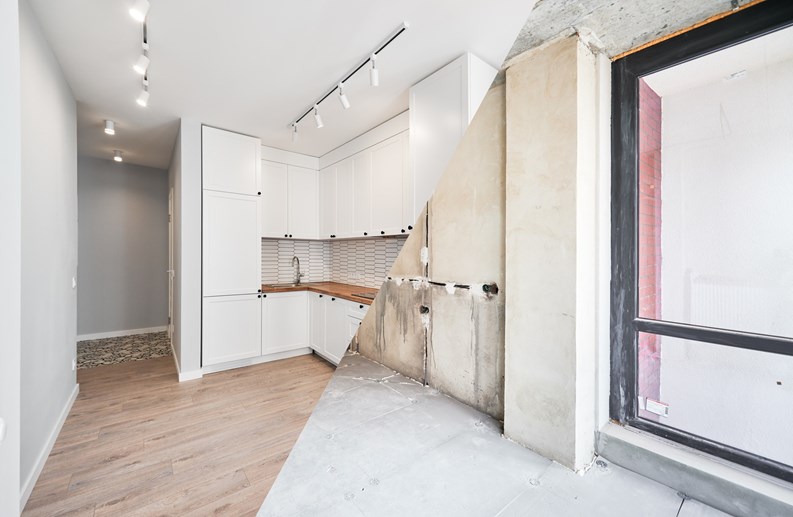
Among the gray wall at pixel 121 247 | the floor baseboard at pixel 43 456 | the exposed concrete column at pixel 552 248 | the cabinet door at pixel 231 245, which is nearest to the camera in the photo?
the exposed concrete column at pixel 552 248

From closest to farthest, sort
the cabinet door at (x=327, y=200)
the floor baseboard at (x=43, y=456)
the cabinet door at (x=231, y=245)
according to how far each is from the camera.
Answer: the cabinet door at (x=327, y=200) → the floor baseboard at (x=43, y=456) → the cabinet door at (x=231, y=245)

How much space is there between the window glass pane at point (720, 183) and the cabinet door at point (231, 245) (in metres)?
2.45

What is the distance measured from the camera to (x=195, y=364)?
245 cm

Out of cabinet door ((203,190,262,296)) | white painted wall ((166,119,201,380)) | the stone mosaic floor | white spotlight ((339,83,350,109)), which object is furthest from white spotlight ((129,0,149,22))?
the stone mosaic floor

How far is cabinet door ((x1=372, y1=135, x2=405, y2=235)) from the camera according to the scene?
409 millimetres

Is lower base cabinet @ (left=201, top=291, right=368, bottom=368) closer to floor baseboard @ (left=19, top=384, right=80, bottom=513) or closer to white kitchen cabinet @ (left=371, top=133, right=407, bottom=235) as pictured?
white kitchen cabinet @ (left=371, top=133, right=407, bottom=235)

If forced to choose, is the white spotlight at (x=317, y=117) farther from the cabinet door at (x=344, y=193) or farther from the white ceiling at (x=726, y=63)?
the white ceiling at (x=726, y=63)

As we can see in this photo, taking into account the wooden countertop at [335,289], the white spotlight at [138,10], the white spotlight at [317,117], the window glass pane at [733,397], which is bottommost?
the window glass pane at [733,397]


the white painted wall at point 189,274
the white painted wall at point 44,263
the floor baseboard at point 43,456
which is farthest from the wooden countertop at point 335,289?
the white painted wall at point 189,274

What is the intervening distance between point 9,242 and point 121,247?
5080mm

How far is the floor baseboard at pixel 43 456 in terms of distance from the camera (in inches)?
46.8

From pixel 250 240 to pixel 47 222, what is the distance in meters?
1.22

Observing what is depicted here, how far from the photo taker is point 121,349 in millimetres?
3371

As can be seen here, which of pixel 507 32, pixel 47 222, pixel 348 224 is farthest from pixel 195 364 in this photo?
pixel 507 32
